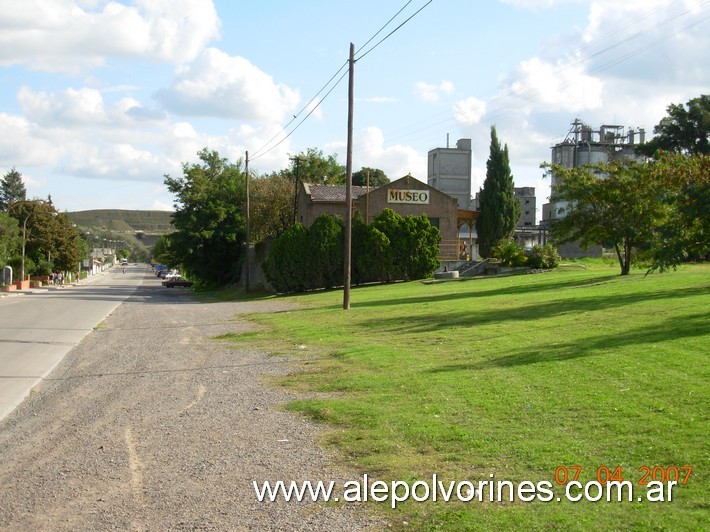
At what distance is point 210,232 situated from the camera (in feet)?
202

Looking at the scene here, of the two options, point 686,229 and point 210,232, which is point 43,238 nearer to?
point 210,232

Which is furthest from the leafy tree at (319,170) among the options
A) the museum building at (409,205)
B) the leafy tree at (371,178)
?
the museum building at (409,205)

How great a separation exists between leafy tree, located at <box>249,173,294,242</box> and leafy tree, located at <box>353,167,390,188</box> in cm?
2371

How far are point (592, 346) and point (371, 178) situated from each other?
284ft

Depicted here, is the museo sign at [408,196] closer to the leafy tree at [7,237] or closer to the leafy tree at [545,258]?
the leafy tree at [545,258]

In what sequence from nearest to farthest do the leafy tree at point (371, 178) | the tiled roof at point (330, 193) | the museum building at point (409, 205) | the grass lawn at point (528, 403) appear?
the grass lawn at point (528, 403), the museum building at point (409, 205), the tiled roof at point (330, 193), the leafy tree at point (371, 178)

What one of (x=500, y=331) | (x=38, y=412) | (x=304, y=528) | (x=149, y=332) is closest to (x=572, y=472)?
(x=304, y=528)

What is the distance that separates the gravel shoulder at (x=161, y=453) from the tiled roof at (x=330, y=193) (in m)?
39.5

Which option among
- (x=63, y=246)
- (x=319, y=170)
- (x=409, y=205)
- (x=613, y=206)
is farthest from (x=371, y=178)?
(x=613, y=206)

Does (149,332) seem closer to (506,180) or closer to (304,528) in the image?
(304,528)

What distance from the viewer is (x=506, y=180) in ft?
188

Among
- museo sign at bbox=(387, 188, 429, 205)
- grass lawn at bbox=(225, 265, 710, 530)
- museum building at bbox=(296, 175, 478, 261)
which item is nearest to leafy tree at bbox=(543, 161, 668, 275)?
grass lawn at bbox=(225, 265, 710, 530)

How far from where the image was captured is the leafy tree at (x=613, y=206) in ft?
97.2

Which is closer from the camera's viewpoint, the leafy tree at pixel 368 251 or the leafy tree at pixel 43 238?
the leafy tree at pixel 368 251
